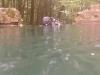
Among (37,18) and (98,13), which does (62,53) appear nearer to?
(37,18)

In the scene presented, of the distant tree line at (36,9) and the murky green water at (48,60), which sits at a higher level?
the distant tree line at (36,9)

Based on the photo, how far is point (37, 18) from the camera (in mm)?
27125

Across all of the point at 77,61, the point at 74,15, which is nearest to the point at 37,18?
the point at 74,15

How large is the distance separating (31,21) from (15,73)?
20.1 m

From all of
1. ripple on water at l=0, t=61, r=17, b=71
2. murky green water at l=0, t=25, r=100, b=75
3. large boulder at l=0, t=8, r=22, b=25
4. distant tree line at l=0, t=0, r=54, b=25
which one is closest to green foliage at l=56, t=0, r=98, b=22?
distant tree line at l=0, t=0, r=54, b=25

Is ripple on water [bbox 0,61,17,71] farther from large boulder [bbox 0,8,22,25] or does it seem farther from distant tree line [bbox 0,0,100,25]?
distant tree line [bbox 0,0,100,25]

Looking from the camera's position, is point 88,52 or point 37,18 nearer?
point 88,52

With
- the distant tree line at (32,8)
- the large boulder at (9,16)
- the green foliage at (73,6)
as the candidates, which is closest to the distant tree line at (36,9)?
the distant tree line at (32,8)

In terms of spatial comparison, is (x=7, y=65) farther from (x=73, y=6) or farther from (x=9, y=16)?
(x=73, y=6)

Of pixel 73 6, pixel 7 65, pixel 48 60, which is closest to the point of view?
pixel 7 65

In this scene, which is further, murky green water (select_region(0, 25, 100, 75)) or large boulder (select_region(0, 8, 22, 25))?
large boulder (select_region(0, 8, 22, 25))

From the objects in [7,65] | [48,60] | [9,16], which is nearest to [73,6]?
[9,16]

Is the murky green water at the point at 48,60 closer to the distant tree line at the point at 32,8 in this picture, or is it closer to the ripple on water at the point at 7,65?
the ripple on water at the point at 7,65

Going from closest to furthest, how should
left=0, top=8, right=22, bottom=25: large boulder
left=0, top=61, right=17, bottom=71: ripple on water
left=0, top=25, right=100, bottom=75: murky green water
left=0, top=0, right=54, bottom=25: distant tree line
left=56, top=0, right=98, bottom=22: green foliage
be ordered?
left=0, top=25, right=100, bottom=75: murky green water → left=0, top=61, right=17, bottom=71: ripple on water → left=0, top=8, right=22, bottom=25: large boulder → left=0, top=0, right=54, bottom=25: distant tree line → left=56, top=0, right=98, bottom=22: green foliage
